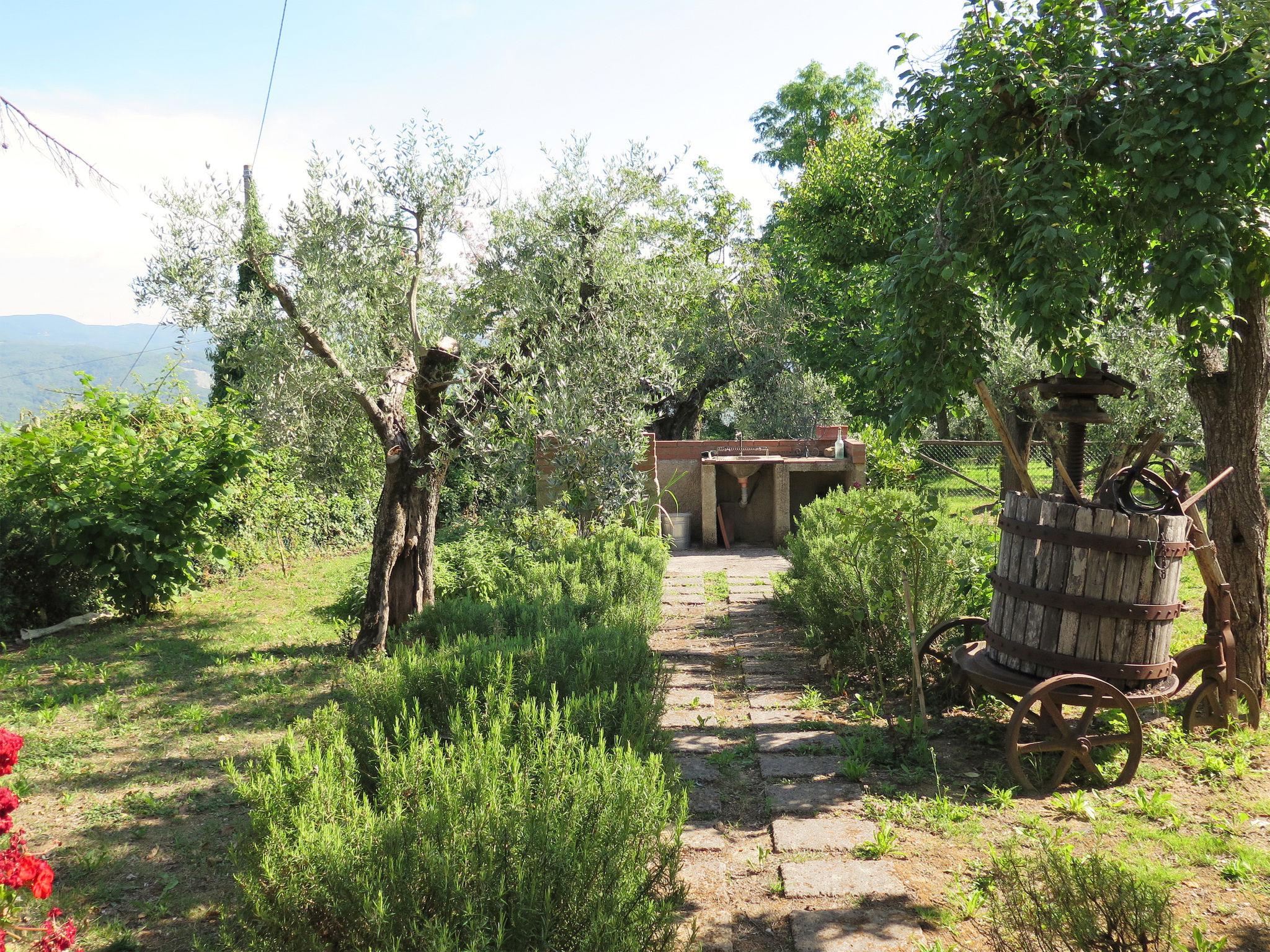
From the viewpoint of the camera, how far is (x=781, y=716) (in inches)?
210

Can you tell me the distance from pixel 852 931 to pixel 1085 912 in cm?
87

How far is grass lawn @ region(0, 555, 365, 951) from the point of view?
3.44 m

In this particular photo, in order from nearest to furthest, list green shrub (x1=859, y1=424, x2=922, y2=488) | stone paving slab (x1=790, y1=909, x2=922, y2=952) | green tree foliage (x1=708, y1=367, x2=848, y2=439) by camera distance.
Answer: stone paving slab (x1=790, y1=909, x2=922, y2=952), green shrub (x1=859, y1=424, x2=922, y2=488), green tree foliage (x1=708, y1=367, x2=848, y2=439)

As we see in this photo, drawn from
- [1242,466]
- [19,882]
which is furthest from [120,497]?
[1242,466]

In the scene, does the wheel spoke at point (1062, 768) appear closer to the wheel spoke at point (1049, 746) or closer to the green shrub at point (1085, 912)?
the wheel spoke at point (1049, 746)

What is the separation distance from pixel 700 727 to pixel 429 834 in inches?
123

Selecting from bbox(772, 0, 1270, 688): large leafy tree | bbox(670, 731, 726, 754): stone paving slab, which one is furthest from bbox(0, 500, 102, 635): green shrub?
bbox(772, 0, 1270, 688): large leafy tree

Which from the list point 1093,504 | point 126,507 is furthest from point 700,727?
point 126,507

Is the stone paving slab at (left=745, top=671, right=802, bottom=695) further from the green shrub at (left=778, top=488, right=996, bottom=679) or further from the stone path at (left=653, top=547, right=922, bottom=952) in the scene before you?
the green shrub at (left=778, top=488, right=996, bottom=679)

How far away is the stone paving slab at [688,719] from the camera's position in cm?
520

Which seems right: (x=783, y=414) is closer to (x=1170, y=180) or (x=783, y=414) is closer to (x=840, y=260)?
(x=840, y=260)

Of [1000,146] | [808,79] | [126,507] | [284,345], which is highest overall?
[808,79]

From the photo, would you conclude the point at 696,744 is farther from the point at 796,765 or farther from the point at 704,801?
the point at 704,801

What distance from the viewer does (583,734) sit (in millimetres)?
3234
